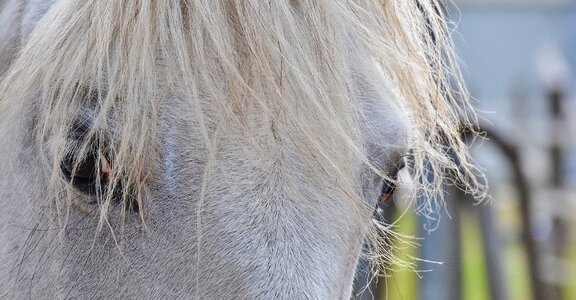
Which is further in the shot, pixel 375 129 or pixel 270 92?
pixel 375 129

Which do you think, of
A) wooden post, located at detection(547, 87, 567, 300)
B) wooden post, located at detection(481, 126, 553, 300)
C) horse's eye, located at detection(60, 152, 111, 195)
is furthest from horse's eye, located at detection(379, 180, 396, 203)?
wooden post, located at detection(547, 87, 567, 300)

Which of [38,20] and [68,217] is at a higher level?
[38,20]

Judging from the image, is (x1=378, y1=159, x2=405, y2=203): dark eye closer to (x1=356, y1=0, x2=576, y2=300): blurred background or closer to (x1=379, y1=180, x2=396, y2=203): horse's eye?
(x1=379, y1=180, x2=396, y2=203): horse's eye

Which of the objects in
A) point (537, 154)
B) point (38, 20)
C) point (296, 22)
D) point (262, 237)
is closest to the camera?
point (262, 237)

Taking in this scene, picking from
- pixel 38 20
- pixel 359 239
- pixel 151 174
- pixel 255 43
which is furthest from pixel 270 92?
pixel 38 20

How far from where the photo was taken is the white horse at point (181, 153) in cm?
120

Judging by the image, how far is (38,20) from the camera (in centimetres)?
147

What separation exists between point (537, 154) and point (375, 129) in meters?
4.60

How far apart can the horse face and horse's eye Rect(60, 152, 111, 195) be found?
0.04 ft

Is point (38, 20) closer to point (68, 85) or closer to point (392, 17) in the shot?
point (68, 85)

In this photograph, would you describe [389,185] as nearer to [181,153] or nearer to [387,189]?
[387,189]

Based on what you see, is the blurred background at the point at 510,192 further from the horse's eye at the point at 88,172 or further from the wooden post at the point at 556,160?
the horse's eye at the point at 88,172

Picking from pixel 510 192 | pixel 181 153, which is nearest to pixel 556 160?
pixel 510 192

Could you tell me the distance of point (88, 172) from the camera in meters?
1.28
